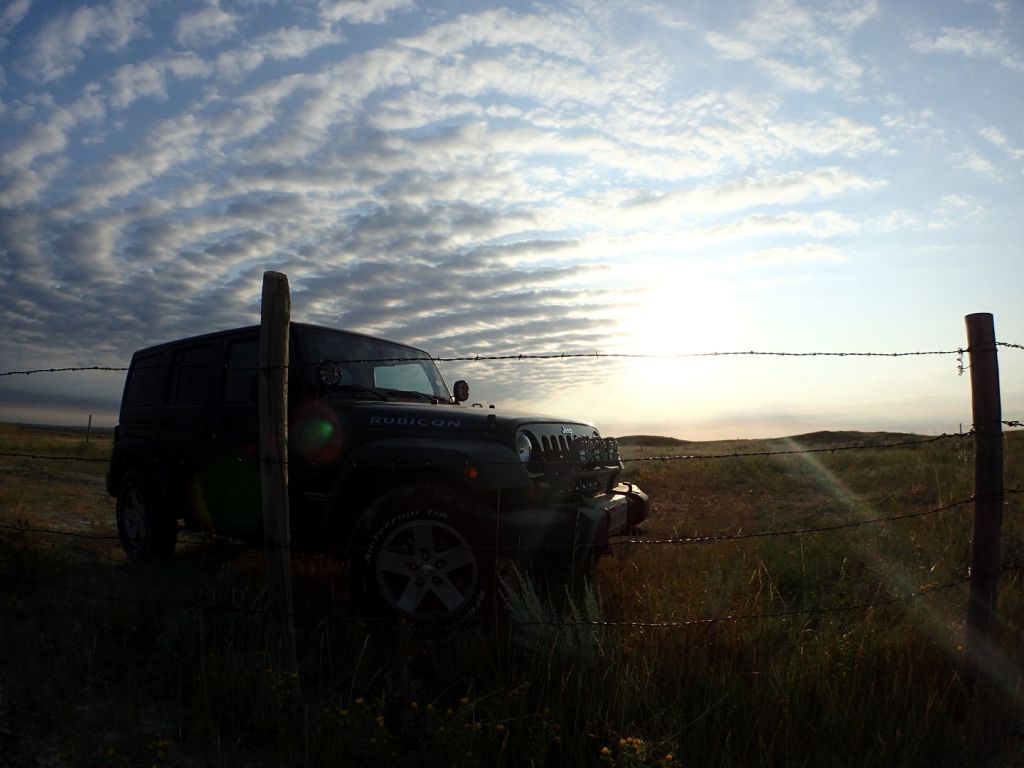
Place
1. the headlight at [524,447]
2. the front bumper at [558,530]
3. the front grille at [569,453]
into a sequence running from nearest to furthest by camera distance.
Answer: the front bumper at [558,530]
the headlight at [524,447]
the front grille at [569,453]

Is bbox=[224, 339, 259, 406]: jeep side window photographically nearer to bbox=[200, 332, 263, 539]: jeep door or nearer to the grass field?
bbox=[200, 332, 263, 539]: jeep door

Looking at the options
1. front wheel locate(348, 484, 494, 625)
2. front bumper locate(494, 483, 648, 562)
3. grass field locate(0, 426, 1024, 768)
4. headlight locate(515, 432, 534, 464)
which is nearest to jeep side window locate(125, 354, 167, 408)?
grass field locate(0, 426, 1024, 768)

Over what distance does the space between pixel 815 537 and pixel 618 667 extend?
12.5 ft

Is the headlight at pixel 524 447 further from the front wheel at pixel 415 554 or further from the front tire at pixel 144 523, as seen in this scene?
the front tire at pixel 144 523

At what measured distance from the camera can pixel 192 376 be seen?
5812 millimetres

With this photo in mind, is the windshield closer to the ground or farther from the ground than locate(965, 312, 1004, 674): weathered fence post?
farther from the ground

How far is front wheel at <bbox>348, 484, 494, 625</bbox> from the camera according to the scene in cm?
393

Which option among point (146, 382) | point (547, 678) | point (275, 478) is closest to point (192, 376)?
point (146, 382)

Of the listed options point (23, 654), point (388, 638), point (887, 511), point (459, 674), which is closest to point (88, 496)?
point (23, 654)

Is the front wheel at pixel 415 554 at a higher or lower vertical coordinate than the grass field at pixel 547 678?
higher

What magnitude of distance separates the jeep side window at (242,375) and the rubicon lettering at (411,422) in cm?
114

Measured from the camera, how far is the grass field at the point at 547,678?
2.78 metres

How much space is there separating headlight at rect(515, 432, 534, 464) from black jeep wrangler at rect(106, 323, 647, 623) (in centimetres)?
1

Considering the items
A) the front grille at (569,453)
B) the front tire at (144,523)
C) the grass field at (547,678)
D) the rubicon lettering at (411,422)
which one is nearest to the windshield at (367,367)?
the rubicon lettering at (411,422)
